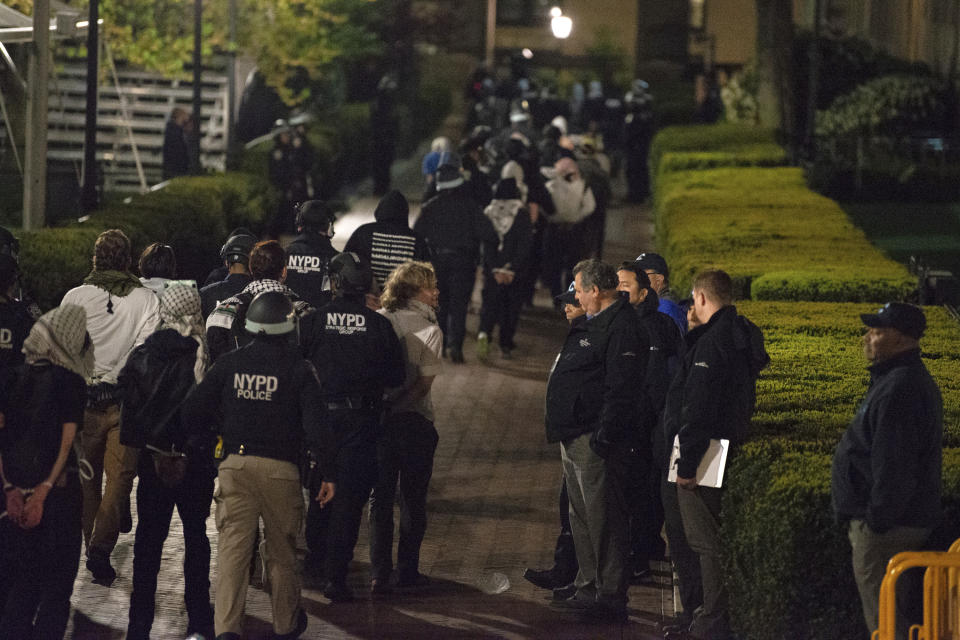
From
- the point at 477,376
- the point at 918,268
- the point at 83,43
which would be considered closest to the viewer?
the point at 918,268

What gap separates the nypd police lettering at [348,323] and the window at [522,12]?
2017 inches

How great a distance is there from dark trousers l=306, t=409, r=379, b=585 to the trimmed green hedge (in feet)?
15.3

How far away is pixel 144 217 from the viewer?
1548cm

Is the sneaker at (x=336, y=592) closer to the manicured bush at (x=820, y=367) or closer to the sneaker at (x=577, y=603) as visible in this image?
the sneaker at (x=577, y=603)

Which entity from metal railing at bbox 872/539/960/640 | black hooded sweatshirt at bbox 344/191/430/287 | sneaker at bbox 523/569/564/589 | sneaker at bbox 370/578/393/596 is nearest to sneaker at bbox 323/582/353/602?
sneaker at bbox 370/578/393/596

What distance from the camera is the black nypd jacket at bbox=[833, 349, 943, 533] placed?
6547 millimetres

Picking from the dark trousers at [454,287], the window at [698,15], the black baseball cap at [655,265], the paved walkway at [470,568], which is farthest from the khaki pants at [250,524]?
the window at [698,15]

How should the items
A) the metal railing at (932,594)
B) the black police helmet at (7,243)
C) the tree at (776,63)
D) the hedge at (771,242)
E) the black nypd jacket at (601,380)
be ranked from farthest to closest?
the tree at (776,63)
the hedge at (771,242)
the black police helmet at (7,243)
the black nypd jacket at (601,380)
the metal railing at (932,594)

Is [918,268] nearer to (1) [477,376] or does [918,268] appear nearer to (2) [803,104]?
(1) [477,376]

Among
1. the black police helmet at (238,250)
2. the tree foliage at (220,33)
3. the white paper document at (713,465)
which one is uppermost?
the tree foliage at (220,33)

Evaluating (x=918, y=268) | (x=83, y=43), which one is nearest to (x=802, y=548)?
(x=918, y=268)

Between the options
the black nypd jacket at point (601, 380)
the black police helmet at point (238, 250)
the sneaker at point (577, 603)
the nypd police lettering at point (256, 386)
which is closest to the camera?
the nypd police lettering at point (256, 386)

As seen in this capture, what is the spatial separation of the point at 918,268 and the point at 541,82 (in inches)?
1274

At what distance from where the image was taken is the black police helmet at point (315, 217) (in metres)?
10.7
